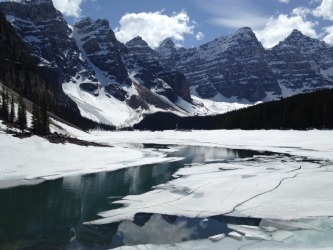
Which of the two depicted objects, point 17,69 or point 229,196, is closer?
point 229,196

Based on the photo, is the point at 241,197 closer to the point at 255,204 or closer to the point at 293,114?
the point at 255,204

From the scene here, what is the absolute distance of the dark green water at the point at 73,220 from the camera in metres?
15.6

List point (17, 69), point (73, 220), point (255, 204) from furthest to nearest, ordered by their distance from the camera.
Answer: point (17, 69)
point (255, 204)
point (73, 220)

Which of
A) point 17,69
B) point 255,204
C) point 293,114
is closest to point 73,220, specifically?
point 255,204

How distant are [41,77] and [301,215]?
584 feet

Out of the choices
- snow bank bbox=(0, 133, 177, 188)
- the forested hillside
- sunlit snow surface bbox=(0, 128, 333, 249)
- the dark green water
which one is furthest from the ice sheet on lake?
the forested hillside

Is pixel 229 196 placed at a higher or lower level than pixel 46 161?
lower

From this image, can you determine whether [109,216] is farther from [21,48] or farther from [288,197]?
[21,48]

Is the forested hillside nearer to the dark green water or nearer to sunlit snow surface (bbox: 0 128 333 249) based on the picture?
sunlit snow surface (bbox: 0 128 333 249)

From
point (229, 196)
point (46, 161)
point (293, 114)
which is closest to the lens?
point (229, 196)

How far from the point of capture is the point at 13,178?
1196 inches

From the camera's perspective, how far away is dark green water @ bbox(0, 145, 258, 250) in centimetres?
1564

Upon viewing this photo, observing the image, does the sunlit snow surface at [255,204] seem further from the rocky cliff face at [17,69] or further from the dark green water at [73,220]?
the rocky cliff face at [17,69]

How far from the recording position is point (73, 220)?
750 inches
